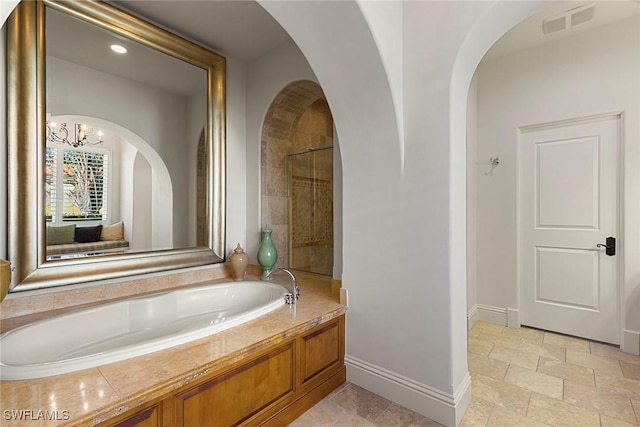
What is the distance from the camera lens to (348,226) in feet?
7.07

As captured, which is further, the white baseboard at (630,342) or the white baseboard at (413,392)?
the white baseboard at (630,342)

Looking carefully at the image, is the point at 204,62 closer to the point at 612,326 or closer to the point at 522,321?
the point at 522,321

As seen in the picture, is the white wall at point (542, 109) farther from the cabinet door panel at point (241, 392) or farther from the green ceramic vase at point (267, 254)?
the cabinet door panel at point (241, 392)

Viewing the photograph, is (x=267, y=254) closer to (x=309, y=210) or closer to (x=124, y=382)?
(x=309, y=210)

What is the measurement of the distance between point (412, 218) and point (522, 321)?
2.23 m

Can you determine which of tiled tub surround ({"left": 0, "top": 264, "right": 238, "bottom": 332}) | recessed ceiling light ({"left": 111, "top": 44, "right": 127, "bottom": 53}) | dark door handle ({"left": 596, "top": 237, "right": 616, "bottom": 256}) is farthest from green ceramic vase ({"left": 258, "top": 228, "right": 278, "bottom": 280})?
dark door handle ({"left": 596, "top": 237, "right": 616, "bottom": 256})

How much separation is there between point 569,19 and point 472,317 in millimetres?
2759

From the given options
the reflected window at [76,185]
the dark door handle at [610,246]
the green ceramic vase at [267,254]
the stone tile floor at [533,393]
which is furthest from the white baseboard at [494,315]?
the reflected window at [76,185]

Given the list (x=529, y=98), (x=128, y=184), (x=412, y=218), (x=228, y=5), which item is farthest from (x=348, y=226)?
(x=529, y=98)

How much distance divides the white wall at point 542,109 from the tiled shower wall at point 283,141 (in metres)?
1.74

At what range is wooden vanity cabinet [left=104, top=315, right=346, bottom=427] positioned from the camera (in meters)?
1.25

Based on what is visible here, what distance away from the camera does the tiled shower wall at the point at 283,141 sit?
2.97 meters

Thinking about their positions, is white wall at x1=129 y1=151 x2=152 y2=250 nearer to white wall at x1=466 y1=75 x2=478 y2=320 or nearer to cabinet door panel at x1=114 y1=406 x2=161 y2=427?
cabinet door panel at x1=114 y1=406 x2=161 y2=427

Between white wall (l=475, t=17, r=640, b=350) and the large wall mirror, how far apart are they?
8.91 feet
